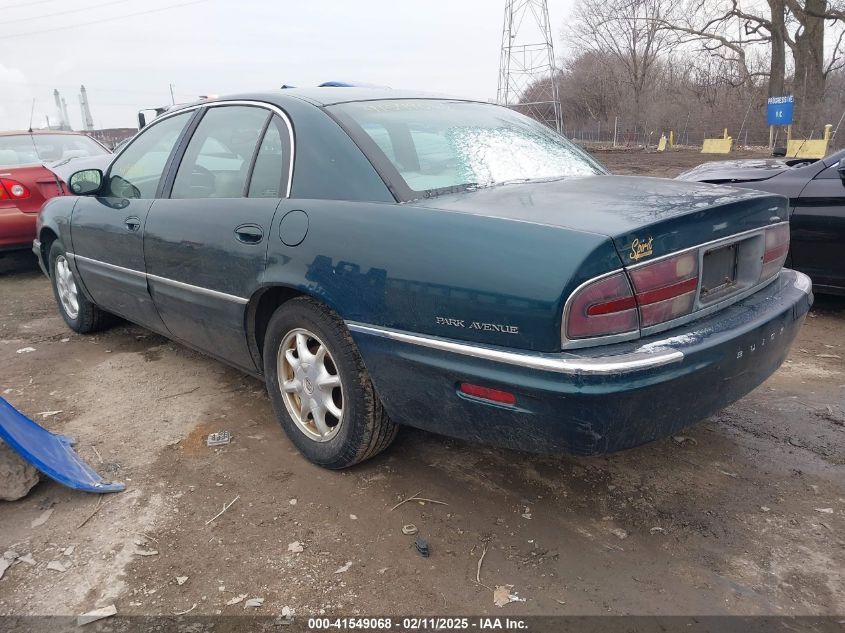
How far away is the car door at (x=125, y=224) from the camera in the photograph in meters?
3.62

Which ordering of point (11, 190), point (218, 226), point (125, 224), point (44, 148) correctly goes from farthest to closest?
point (44, 148), point (11, 190), point (125, 224), point (218, 226)

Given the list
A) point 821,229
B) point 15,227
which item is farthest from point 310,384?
point 15,227

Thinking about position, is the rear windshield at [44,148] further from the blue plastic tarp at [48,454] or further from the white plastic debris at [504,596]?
the white plastic debris at [504,596]

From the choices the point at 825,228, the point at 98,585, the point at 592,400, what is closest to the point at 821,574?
the point at 592,400

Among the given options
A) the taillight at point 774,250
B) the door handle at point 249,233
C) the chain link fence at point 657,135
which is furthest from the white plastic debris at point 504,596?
the chain link fence at point 657,135

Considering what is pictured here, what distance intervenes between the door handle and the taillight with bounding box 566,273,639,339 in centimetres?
146

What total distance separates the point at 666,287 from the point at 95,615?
2.09 meters

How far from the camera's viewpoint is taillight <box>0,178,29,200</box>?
656 cm

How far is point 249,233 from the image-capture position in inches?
110

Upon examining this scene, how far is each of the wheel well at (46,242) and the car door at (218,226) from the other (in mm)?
1834

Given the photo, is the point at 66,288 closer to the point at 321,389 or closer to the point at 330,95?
the point at 330,95

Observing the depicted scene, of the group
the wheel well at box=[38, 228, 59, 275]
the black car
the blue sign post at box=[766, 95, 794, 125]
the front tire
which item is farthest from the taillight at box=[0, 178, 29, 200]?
the blue sign post at box=[766, 95, 794, 125]

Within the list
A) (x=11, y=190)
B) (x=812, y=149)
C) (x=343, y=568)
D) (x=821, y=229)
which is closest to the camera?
(x=343, y=568)

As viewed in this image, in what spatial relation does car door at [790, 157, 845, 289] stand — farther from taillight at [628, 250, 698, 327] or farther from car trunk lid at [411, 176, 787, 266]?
taillight at [628, 250, 698, 327]
